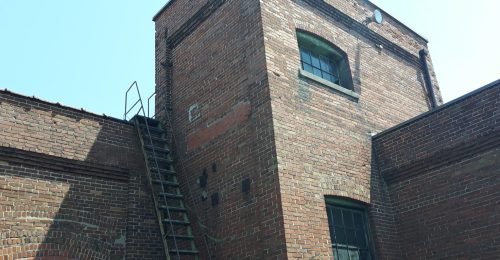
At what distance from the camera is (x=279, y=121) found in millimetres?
7398

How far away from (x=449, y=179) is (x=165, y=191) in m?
5.29

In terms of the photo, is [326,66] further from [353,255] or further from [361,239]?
[353,255]

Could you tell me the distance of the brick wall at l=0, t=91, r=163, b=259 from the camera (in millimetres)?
6953

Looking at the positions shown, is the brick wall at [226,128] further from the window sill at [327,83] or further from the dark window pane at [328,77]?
the dark window pane at [328,77]

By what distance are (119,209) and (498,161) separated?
21.4 ft

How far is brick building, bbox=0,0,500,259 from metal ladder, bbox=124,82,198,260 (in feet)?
0.16

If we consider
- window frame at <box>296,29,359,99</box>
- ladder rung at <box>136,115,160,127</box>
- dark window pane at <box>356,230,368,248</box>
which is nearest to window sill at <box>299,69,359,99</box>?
window frame at <box>296,29,359,99</box>

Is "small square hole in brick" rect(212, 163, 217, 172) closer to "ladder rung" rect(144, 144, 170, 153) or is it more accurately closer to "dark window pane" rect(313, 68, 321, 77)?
"ladder rung" rect(144, 144, 170, 153)

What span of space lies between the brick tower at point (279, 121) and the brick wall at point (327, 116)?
0.03 meters

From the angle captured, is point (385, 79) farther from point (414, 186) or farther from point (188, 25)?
point (188, 25)

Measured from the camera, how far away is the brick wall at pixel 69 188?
6.95 metres

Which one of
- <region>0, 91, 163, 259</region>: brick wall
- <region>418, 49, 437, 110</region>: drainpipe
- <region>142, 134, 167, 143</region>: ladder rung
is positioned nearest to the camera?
<region>0, 91, 163, 259</region>: brick wall

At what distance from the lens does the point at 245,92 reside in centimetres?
808

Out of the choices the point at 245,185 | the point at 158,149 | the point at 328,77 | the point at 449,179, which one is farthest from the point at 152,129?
the point at 449,179
